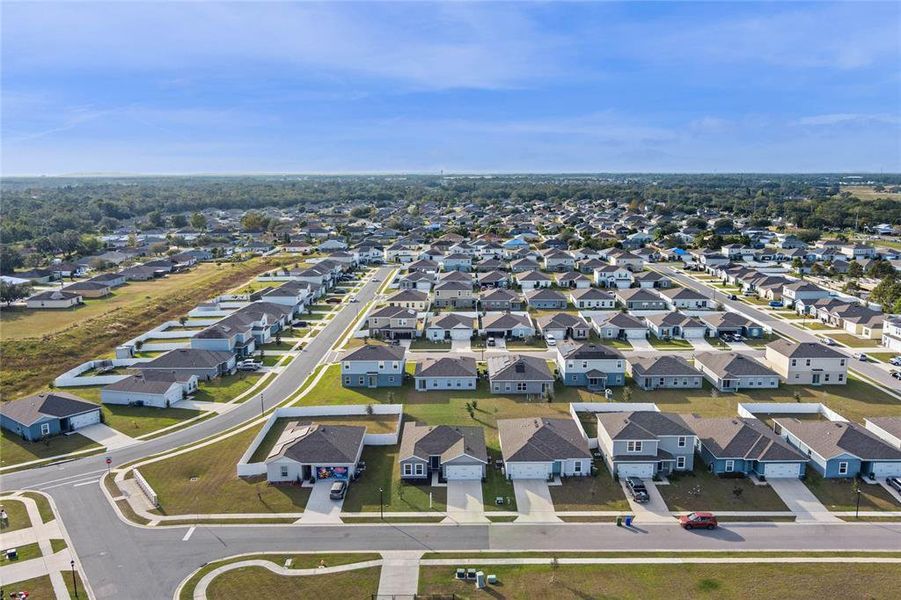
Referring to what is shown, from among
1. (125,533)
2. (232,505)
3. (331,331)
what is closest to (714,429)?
(232,505)

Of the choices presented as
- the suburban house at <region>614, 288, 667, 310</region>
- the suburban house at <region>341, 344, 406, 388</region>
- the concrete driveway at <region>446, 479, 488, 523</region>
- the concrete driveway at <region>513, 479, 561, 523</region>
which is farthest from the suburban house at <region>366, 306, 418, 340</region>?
the concrete driveway at <region>513, 479, 561, 523</region>

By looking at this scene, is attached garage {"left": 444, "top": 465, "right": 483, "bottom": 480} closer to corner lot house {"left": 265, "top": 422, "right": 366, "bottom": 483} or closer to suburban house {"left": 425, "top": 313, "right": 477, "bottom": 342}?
corner lot house {"left": 265, "top": 422, "right": 366, "bottom": 483}

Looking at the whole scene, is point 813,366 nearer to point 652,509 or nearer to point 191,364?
point 652,509

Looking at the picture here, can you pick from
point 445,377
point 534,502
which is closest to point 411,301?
point 445,377

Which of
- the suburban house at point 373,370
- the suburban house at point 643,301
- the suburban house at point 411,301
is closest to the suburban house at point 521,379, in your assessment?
the suburban house at point 373,370

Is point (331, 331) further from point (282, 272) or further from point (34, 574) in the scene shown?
point (34, 574)

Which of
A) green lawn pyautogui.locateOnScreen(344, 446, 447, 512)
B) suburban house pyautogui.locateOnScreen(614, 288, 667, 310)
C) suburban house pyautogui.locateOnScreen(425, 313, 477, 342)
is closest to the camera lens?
green lawn pyautogui.locateOnScreen(344, 446, 447, 512)

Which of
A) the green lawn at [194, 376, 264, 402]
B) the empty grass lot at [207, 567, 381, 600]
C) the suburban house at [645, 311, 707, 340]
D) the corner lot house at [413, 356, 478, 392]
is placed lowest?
the empty grass lot at [207, 567, 381, 600]
